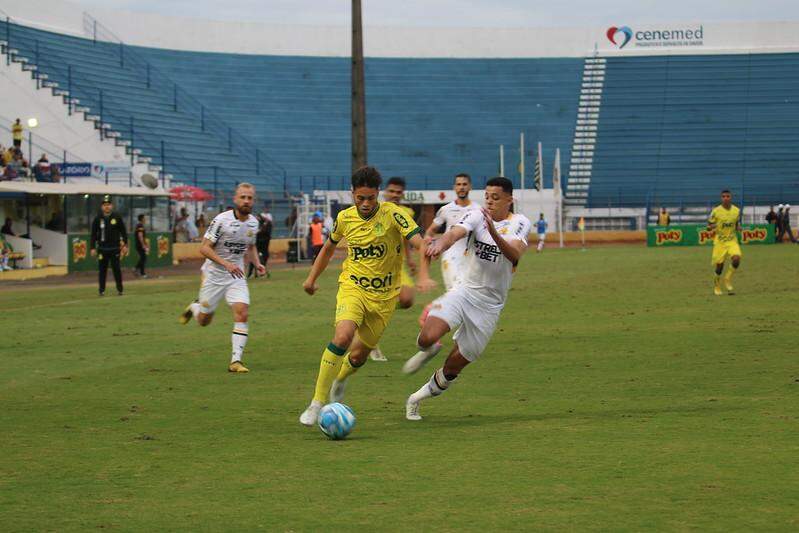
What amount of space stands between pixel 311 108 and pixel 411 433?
65597 millimetres

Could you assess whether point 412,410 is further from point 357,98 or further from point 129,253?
point 129,253

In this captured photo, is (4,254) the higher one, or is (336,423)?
(4,254)

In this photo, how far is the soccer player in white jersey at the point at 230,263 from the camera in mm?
14836

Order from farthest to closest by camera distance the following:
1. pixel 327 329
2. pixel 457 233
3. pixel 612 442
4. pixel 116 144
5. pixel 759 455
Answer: pixel 116 144 → pixel 327 329 → pixel 457 233 → pixel 612 442 → pixel 759 455

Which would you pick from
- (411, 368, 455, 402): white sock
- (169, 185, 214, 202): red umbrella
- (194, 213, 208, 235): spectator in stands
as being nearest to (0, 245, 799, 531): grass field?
(411, 368, 455, 402): white sock

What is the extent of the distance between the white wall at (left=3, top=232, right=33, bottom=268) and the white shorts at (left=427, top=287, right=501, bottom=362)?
3152 centimetres

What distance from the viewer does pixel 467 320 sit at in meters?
10.7

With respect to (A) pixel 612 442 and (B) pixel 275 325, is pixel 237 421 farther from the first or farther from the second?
(B) pixel 275 325

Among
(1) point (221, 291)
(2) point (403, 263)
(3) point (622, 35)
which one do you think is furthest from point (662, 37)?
(2) point (403, 263)

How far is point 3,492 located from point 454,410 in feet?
15.0

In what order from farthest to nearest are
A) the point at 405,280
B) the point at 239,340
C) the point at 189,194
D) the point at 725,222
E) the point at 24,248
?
the point at 189,194, the point at 24,248, the point at 725,222, the point at 239,340, the point at 405,280

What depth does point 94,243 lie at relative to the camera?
28.3 meters

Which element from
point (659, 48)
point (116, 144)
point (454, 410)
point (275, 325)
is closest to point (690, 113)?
point (659, 48)

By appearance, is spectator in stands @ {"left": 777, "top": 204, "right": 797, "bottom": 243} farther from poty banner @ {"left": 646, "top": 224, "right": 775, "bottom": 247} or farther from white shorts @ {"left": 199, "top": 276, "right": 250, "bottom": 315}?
white shorts @ {"left": 199, "top": 276, "right": 250, "bottom": 315}
